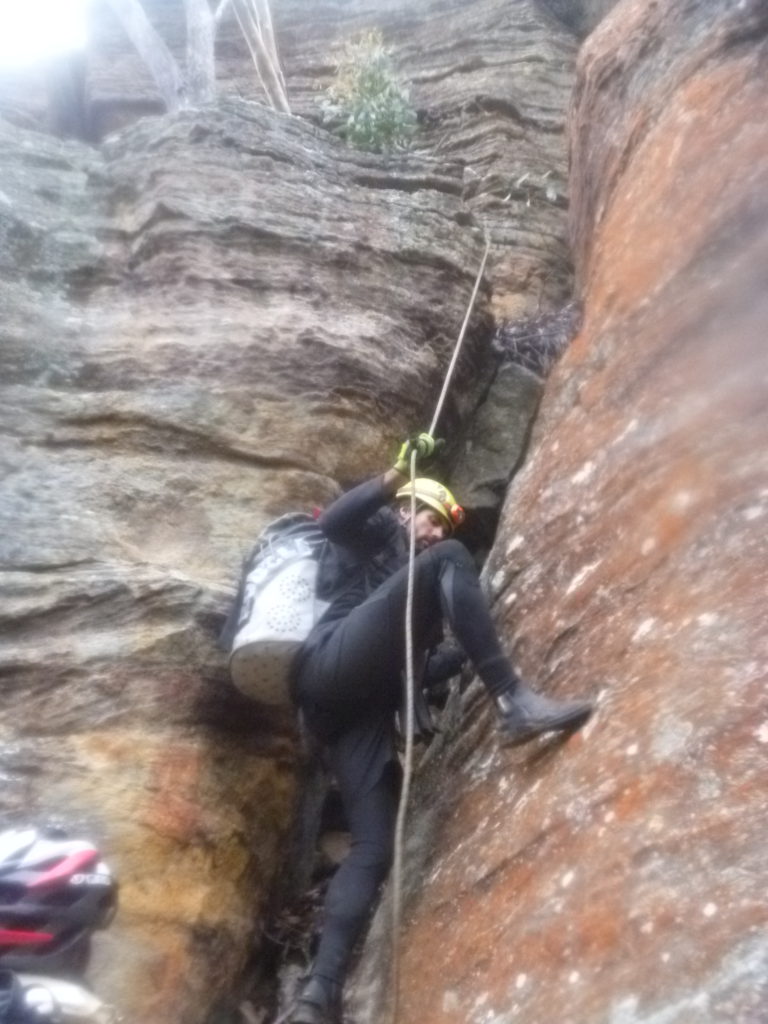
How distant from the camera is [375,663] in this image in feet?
17.7

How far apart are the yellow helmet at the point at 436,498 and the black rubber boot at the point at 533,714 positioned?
1.14 metres

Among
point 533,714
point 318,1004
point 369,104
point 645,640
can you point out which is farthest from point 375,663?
point 369,104

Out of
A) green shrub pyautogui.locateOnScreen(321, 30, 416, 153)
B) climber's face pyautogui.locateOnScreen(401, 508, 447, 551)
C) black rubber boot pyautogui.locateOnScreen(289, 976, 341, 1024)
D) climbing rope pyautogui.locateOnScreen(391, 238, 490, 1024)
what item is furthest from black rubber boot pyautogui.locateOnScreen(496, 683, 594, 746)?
green shrub pyautogui.locateOnScreen(321, 30, 416, 153)

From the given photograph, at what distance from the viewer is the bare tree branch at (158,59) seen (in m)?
12.9

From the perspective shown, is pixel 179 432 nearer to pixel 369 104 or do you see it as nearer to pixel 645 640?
pixel 645 640

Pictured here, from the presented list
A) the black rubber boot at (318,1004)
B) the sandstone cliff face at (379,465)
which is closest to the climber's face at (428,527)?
the sandstone cliff face at (379,465)

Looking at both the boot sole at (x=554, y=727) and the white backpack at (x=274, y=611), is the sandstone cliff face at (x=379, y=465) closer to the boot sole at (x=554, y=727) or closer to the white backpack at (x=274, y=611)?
the boot sole at (x=554, y=727)

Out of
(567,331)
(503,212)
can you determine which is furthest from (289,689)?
(503,212)

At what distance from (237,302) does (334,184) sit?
78.4 inches

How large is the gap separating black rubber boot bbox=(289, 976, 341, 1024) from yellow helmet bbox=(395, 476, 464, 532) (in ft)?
7.39

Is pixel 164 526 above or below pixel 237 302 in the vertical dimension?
below

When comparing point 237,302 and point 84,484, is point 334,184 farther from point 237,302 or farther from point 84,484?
point 84,484

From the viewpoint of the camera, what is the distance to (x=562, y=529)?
606cm

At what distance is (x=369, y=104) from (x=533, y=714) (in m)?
10.0
